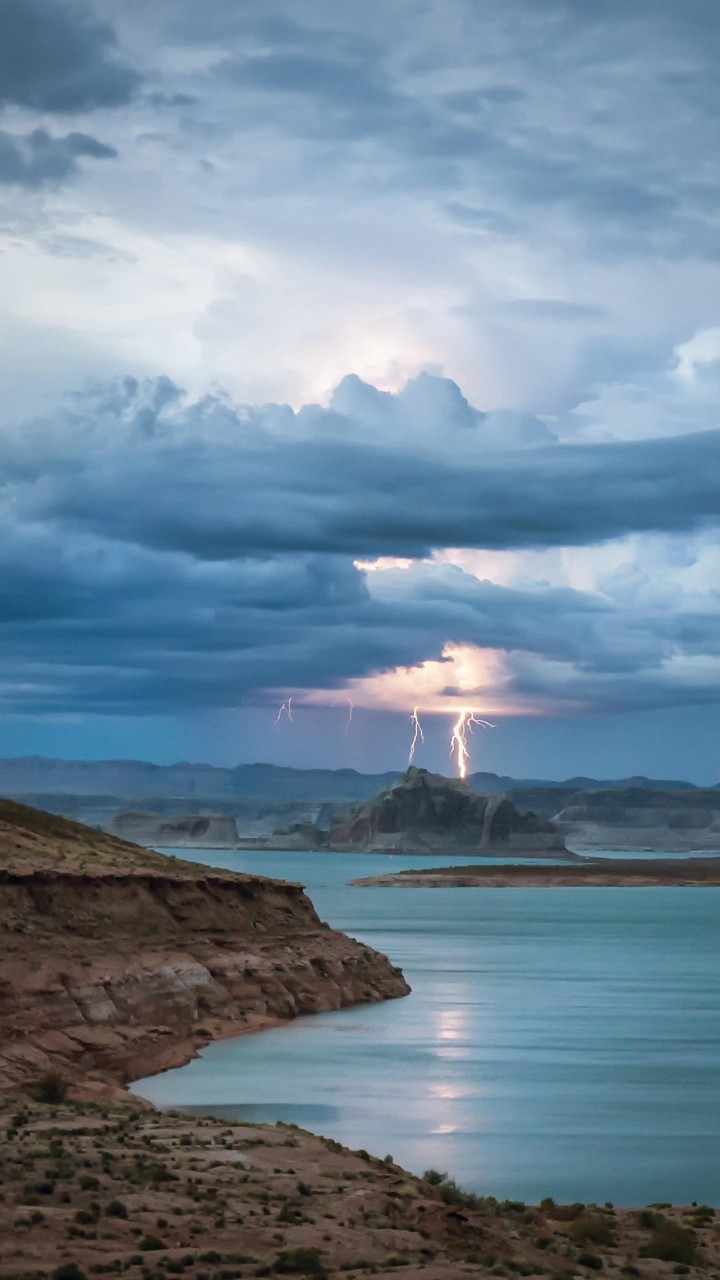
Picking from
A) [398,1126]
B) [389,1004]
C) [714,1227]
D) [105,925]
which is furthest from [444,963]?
[714,1227]

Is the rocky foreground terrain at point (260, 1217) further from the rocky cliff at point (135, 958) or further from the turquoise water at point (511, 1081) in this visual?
the rocky cliff at point (135, 958)

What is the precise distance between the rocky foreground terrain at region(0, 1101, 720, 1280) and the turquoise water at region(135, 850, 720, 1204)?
656 cm

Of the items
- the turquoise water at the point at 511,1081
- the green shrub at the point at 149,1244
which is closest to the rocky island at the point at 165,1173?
the green shrub at the point at 149,1244

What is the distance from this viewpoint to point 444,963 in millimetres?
94062

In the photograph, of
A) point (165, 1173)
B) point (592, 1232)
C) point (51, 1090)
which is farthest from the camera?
point (51, 1090)

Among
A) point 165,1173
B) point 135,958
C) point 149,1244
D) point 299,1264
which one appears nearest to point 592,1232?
Answer: point 165,1173

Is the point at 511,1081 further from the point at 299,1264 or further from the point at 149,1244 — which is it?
the point at 149,1244

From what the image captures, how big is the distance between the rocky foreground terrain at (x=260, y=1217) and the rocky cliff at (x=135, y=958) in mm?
11814

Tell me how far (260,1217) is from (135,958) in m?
28.3

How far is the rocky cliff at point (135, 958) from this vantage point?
136ft

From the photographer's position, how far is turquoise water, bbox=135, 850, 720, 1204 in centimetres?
3531

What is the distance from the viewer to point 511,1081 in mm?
48406

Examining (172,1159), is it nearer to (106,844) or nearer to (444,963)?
(106,844)

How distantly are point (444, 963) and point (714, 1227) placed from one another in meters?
67.2
